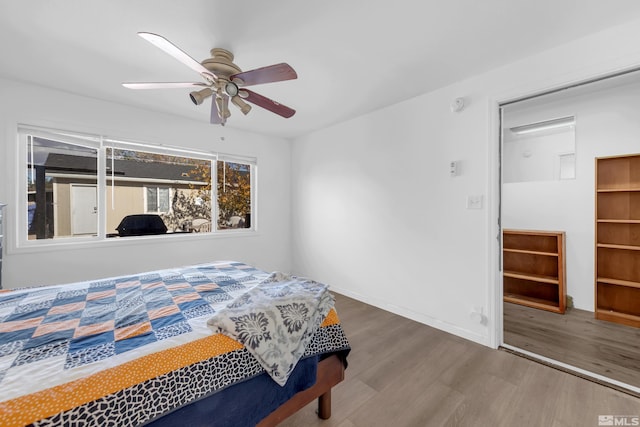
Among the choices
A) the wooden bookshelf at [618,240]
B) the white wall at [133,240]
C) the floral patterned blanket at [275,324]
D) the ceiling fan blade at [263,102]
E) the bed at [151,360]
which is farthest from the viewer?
the wooden bookshelf at [618,240]

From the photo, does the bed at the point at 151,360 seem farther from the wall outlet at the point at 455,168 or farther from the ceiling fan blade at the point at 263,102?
the wall outlet at the point at 455,168

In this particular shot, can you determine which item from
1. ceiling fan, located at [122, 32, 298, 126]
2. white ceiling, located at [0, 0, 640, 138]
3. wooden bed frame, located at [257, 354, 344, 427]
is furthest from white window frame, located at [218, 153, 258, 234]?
wooden bed frame, located at [257, 354, 344, 427]

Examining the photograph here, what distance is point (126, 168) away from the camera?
321cm

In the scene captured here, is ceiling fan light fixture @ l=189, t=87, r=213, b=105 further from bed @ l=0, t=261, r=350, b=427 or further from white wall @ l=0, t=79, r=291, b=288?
white wall @ l=0, t=79, r=291, b=288

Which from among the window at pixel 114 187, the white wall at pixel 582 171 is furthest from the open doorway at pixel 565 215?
the window at pixel 114 187

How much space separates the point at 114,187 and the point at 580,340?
5090mm

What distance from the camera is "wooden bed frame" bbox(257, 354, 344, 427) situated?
139 centimetres

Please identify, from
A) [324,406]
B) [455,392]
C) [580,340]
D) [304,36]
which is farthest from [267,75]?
[580,340]

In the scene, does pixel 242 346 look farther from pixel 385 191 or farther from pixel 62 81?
pixel 62 81

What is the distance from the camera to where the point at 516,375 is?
1940mm

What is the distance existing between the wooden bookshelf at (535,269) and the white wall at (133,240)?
3.31 meters

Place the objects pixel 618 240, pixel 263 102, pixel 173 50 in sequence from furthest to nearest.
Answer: pixel 618 240 → pixel 263 102 → pixel 173 50

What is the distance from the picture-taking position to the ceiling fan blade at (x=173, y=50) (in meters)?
1.34

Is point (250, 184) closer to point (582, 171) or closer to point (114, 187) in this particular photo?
point (114, 187)
